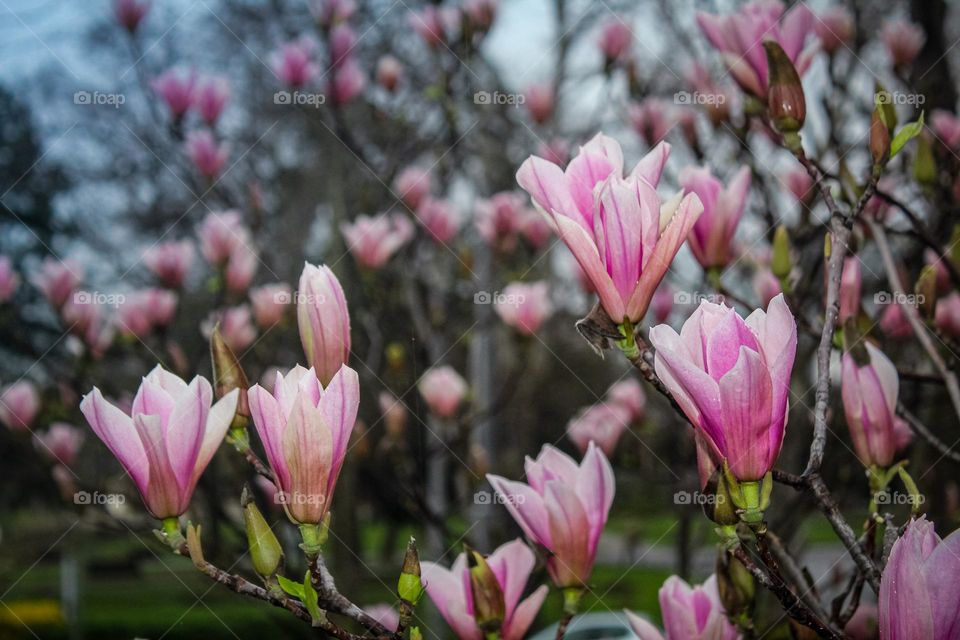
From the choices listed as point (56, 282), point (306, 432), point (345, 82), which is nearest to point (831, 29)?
point (345, 82)

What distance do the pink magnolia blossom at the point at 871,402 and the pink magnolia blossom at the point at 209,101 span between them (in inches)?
90.6

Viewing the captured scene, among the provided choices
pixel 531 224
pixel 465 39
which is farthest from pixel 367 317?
pixel 465 39

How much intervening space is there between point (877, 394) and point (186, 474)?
0.78 m

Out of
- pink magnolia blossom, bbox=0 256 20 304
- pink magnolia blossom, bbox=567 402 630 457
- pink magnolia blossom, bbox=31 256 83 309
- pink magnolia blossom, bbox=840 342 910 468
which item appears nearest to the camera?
pink magnolia blossom, bbox=840 342 910 468

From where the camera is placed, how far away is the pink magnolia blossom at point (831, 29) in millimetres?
2238

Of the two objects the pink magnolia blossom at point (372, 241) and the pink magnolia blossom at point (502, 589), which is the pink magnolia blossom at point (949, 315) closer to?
the pink magnolia blossom at point (502, 589)

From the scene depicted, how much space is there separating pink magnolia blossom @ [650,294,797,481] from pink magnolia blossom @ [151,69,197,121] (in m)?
2.36

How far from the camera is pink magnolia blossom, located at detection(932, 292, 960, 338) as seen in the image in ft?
5.25

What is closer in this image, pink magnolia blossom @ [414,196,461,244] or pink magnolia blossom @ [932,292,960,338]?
pink magnolia blossom @ [932,292,960,338]

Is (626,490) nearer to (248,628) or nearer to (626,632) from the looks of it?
(626,632)

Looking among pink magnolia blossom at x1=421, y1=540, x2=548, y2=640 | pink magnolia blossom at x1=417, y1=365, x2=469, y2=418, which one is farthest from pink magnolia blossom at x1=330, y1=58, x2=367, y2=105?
pink magnolia blossom at x1=421, y1=540, x2=548, y2=640

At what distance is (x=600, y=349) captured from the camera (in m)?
0.88

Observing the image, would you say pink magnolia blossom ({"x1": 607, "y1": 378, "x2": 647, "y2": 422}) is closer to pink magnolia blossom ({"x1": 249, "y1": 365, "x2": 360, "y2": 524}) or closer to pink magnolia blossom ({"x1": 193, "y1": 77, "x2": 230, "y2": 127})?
pink magnolia blossom ({"x1": 193, "y1": 77, "x2": 230, "y2": 127})

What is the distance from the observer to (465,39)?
2.82m
